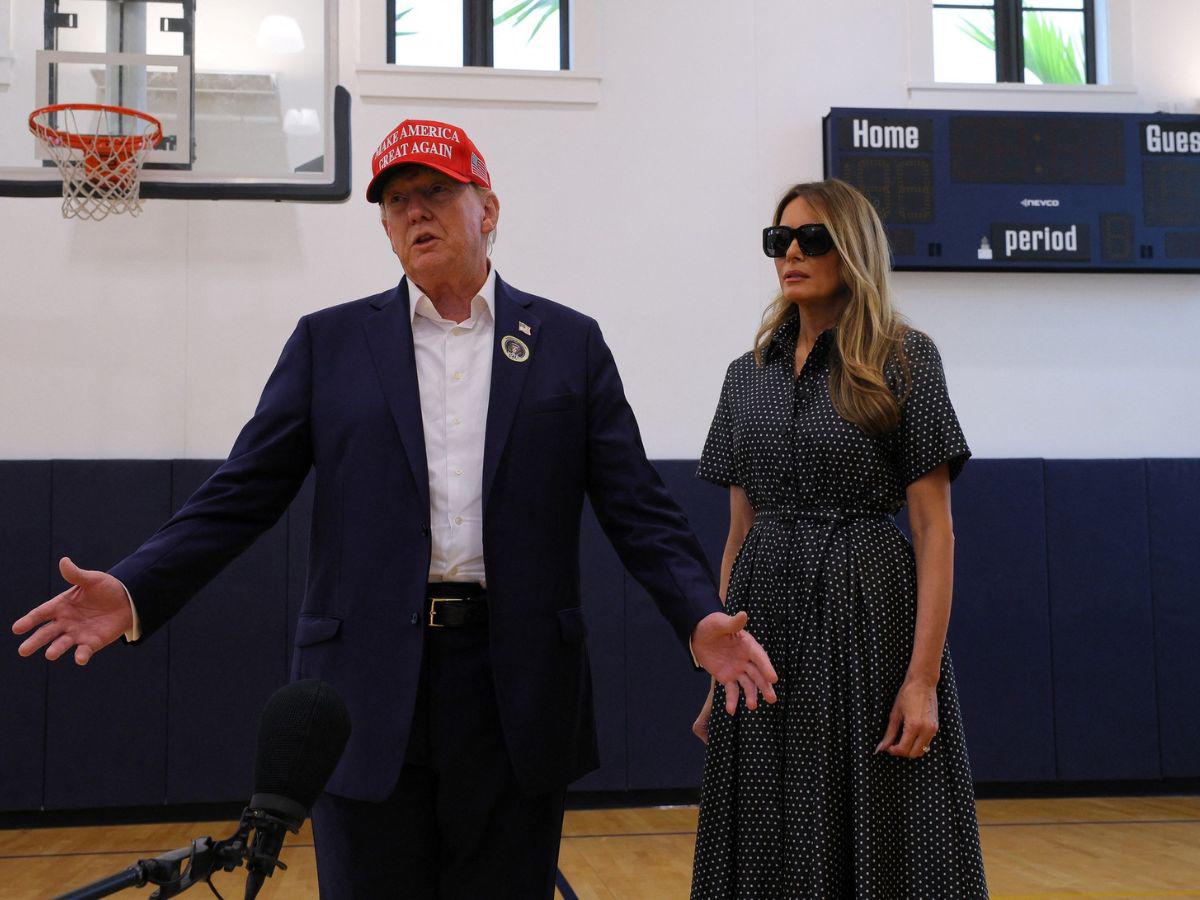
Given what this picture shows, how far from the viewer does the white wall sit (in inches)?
201

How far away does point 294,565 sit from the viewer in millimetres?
5031

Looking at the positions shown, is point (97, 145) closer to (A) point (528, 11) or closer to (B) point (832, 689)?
(A) point (528, 11)

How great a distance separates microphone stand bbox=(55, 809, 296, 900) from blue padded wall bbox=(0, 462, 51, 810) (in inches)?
181

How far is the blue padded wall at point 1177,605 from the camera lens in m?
5.34

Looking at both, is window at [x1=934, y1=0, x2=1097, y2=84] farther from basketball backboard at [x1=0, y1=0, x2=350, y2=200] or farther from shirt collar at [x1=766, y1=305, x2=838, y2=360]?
shirt collar at [x1=766, y1=305, x2=838, y2=360]

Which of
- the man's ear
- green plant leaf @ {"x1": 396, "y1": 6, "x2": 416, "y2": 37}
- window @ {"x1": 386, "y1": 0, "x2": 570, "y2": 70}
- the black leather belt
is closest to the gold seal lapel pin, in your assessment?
the man's ear

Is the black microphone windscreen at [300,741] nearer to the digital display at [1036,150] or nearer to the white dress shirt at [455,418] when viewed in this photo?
the white dress shirt at [455,418]

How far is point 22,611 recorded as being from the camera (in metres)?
4.89

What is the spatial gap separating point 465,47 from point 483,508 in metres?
4.40

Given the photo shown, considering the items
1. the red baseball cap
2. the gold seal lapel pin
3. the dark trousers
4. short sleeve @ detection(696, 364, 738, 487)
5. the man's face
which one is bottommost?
the dark trousers

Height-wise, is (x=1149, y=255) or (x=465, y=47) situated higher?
(x=465, y=47)

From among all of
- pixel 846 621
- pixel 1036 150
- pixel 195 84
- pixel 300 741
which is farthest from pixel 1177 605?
pixel 300 741

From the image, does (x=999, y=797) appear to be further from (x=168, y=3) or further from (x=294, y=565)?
(x=168, y=3)

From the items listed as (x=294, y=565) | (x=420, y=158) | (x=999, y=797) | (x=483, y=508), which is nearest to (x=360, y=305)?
(x=420, y=158)
